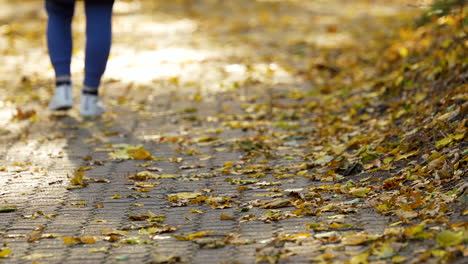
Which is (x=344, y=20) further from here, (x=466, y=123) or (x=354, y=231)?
(x=354, y=231)

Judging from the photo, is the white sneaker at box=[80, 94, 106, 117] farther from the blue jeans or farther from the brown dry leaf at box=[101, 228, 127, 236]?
the brown dry leaf at box=[101, 228, 127, 236]

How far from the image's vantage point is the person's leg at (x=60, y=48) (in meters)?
6.85

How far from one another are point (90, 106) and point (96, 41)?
58 centimetres

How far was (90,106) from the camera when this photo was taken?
7.00 metres

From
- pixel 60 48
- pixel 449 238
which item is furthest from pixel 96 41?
pixel 449 238

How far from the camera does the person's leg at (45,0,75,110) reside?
6848 mm

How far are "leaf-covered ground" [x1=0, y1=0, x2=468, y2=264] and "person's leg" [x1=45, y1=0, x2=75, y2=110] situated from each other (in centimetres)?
19

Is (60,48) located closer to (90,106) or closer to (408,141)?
(90,106)

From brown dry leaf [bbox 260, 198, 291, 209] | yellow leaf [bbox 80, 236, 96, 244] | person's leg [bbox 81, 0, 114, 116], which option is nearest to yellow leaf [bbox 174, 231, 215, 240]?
yellow leaf [bbox 80, 236, 96, 244]

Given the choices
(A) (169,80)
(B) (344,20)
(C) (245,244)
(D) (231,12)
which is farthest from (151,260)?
(D) (231,12)

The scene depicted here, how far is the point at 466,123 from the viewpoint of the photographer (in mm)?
4898

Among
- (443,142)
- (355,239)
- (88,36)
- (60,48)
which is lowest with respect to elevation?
(355,239)

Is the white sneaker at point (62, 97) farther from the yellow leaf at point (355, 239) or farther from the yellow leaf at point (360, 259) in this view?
the yellow leaf at point (360, 259)

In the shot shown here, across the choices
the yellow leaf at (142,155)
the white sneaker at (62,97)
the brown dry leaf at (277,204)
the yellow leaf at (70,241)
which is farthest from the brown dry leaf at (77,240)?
the white sneaker at (62,97)
